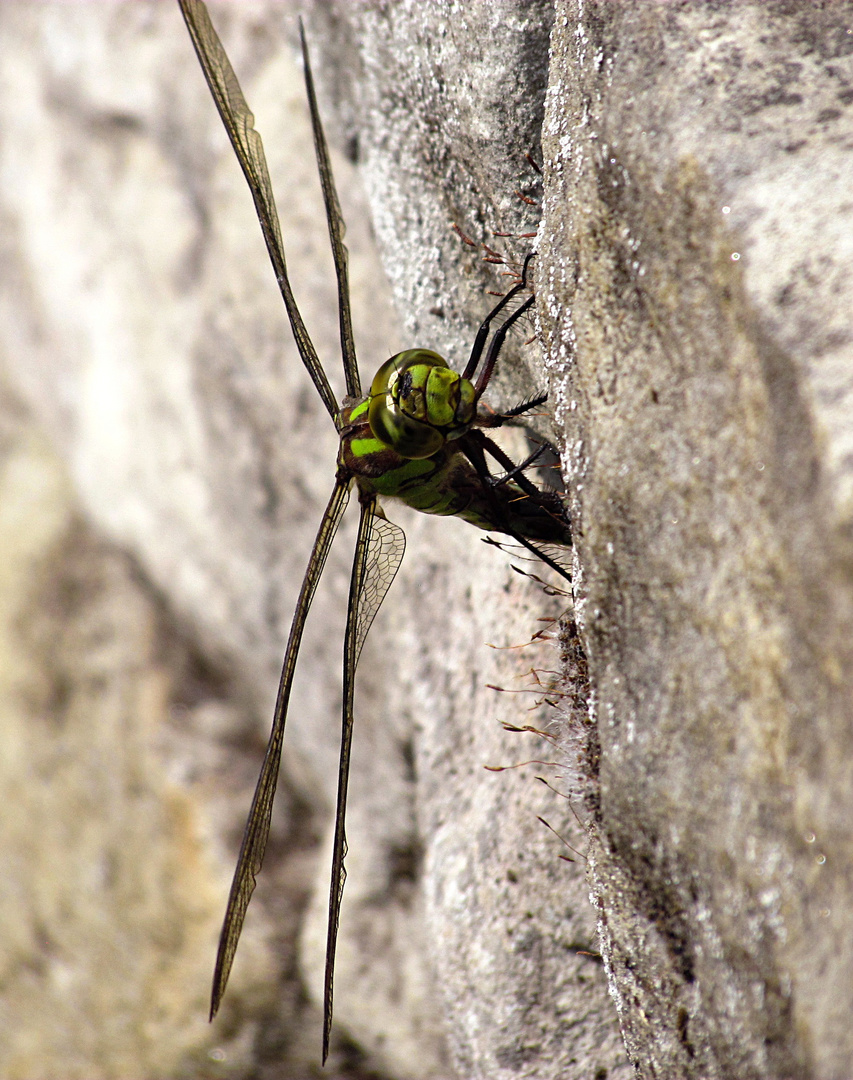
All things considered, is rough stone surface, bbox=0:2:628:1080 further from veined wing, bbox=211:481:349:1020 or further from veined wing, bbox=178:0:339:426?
veined wing, bbox=211:481:349:1020

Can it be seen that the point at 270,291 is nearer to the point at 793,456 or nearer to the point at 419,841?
the point at 419,841

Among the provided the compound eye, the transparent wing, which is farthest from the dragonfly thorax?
the transparent wing

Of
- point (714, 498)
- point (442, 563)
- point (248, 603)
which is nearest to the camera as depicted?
point (714, 498)

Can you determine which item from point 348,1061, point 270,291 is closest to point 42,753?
point 348,1061

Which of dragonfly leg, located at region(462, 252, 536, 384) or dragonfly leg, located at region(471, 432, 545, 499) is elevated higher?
dragonfly leg, located at region(462, 252, 536, 384)

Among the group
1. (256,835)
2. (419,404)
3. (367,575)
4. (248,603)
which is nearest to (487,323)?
(419,404)

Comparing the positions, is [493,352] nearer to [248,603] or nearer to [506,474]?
[506,474]
